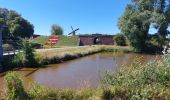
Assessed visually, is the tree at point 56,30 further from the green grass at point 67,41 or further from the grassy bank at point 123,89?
the grassy bank at point 123,89

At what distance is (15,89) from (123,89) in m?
3.04

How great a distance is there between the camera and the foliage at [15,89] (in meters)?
9.36

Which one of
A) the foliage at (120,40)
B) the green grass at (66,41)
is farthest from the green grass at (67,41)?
the foliage at (120,40)

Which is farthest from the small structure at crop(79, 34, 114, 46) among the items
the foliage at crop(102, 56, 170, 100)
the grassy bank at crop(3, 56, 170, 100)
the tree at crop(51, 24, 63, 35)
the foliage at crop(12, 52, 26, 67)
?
the grassy bank at crop(3, 56, 170, 100)

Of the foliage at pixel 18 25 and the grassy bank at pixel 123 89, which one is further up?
the foliage at pixel 18 25

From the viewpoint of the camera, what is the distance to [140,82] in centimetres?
1018

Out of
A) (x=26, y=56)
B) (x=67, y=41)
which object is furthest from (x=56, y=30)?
(x=26, y=56)

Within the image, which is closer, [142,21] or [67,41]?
[142,21]

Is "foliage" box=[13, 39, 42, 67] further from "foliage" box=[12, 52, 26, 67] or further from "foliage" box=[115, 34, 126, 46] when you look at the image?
"foliage" box=[115, 34, 126, 46]

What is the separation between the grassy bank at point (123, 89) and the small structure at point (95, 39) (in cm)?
5436

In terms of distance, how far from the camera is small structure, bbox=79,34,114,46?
65688mm

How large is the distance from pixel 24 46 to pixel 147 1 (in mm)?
29597

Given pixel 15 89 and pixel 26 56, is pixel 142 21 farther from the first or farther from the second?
pixel 15 89

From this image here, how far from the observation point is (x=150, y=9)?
52062 millimetres
